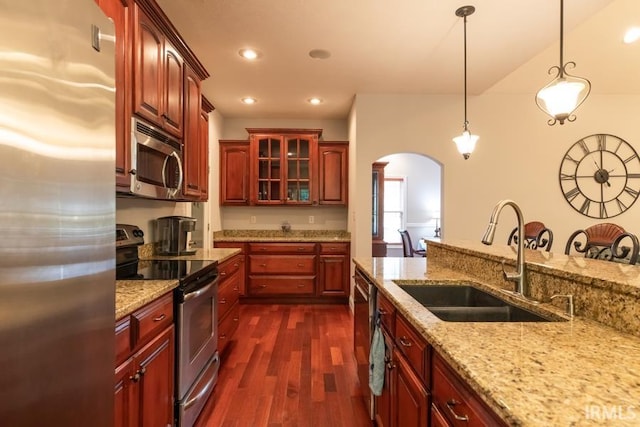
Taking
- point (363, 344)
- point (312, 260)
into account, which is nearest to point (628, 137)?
point (312, 260)

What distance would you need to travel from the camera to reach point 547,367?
776 millimetres

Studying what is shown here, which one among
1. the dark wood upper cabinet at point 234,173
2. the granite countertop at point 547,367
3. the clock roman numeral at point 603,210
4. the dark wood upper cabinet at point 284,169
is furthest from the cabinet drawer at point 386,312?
the clock roman numeral at point 603,210

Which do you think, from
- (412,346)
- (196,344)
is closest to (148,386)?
(196,344)

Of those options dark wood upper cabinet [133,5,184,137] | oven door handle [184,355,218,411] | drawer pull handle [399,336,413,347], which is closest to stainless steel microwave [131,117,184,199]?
dark wood upper cabinet [133,5,184,137]

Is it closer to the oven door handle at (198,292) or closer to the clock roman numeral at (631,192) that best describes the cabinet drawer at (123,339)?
the oven door handle at (198,292)

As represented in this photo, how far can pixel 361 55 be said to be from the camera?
310cm

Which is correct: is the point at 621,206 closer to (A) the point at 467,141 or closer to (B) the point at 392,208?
(A) the point at 467,141

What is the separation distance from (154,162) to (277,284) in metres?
2.82

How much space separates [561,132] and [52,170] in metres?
5.15

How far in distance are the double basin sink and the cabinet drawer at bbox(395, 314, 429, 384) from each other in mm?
257

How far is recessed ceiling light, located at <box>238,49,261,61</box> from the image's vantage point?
9.89ft

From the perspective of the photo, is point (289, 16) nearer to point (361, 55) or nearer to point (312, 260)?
point (361, 55)

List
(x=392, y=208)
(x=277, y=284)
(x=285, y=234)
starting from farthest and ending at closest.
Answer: (x=392, y=208)
(x=285, y=234)
(x=277, y=284)

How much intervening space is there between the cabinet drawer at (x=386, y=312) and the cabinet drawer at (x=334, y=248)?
2.70 meters
